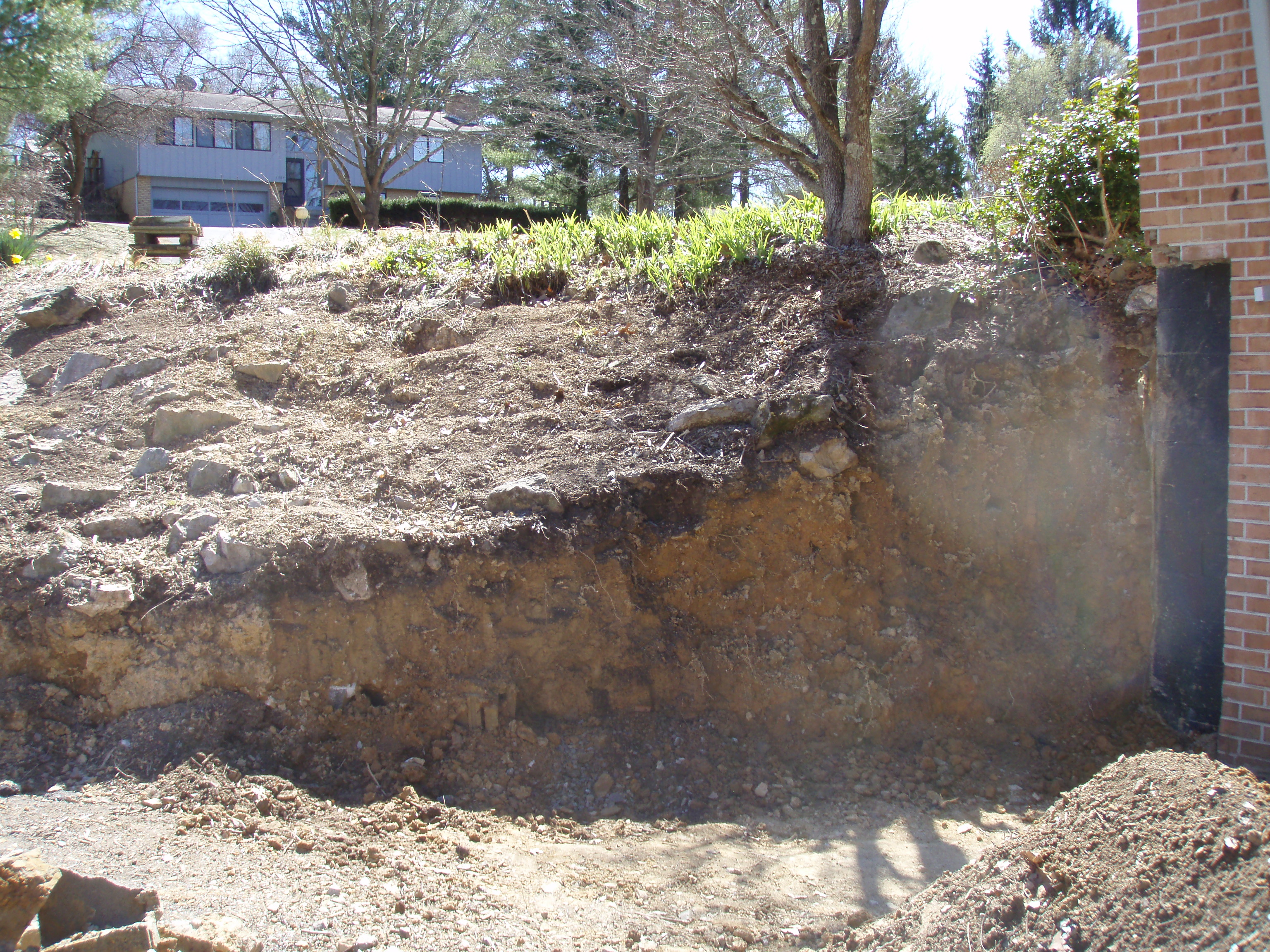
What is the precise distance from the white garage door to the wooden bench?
70.6 feet

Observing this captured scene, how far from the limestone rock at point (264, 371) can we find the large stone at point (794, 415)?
3.27 m

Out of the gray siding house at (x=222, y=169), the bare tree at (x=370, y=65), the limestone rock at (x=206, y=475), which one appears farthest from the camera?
the gray siding house at (x=222, y=169)

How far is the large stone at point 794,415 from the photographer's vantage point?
429 centimetres

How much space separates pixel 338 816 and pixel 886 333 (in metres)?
3.66

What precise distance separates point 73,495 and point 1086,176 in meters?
5.68

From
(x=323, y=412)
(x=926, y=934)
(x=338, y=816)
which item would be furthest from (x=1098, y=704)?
(x=323, y=412)

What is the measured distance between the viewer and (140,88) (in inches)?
946

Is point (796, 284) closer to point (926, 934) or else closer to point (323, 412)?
point (323, 412)

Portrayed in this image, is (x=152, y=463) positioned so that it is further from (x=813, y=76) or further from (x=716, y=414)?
(x=813, y=76)

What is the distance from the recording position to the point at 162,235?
29.7 feet

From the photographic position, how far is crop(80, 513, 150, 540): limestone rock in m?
4.18

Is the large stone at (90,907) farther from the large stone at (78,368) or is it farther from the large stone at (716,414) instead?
the large stone at (78,368)

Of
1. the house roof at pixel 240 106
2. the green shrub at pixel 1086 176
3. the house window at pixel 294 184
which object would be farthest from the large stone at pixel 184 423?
the house window at pixel 294 184

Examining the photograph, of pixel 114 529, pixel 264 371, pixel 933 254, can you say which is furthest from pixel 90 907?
pixel 933 254
